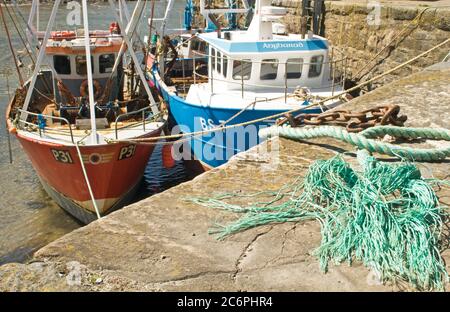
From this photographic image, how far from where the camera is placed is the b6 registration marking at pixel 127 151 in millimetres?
8461

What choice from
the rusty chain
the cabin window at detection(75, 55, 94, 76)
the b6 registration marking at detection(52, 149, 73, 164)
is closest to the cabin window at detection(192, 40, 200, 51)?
the cabin window at detection(75, 55, 94, 76)

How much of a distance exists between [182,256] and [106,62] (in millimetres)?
9245

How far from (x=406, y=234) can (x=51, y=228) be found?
8.11m

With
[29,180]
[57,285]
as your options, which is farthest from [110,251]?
[29,180]

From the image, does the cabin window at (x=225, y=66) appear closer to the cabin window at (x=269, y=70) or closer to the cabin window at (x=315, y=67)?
the cabin window at (x=269, y=70)

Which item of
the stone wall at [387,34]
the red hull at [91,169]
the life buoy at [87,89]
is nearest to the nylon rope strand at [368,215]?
the red hull at [91,169]

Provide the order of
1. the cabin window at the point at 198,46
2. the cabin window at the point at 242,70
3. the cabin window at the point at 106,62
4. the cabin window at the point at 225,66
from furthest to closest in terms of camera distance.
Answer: the cabin window at the point at 198,46, the cabin window at the point at 106,62, the cabin window at the point at 225,66, the cabin window at the point at 242,70

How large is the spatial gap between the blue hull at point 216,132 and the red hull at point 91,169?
1030mm

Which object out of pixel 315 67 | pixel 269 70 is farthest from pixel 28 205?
pixel 315 67

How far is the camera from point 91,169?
8367 millimetres

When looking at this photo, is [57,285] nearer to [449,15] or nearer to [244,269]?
[244,269]

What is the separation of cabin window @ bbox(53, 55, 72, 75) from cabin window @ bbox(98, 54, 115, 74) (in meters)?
0.67

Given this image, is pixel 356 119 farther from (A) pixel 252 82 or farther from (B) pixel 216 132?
(A) pixel 252 82

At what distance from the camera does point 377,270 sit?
2.37m
